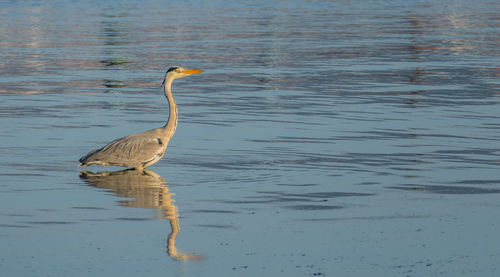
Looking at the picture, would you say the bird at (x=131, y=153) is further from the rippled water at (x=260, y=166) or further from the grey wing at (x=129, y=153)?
the rippled water at (x=260, y=166)

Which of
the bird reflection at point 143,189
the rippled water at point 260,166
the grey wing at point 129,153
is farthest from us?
the grey wing at point 129,153

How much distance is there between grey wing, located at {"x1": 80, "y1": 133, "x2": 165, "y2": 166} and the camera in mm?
14203

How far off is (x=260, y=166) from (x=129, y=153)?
6.03 feet

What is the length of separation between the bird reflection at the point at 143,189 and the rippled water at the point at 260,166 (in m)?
0.03

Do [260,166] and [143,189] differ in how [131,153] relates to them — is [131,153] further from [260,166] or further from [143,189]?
[260,166]

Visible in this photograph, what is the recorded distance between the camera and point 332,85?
2567 cm

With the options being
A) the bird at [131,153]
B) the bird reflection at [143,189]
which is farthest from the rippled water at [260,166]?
the bird at [131,153]

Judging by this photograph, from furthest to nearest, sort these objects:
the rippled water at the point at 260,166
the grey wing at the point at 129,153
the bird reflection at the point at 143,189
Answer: the grey wing at the point at 129,153 < the bird reflection at the point at 143,189 < the rippled water at the point at 260,166

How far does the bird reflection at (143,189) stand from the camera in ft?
37.0

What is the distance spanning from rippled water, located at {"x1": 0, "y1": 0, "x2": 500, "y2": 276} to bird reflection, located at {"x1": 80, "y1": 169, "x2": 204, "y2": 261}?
1.1 inches

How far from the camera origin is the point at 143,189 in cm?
1306

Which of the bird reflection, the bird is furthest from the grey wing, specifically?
the bird reflection

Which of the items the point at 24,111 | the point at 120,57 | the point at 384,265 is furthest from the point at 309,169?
the point at 120,57

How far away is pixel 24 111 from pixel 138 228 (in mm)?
10976
